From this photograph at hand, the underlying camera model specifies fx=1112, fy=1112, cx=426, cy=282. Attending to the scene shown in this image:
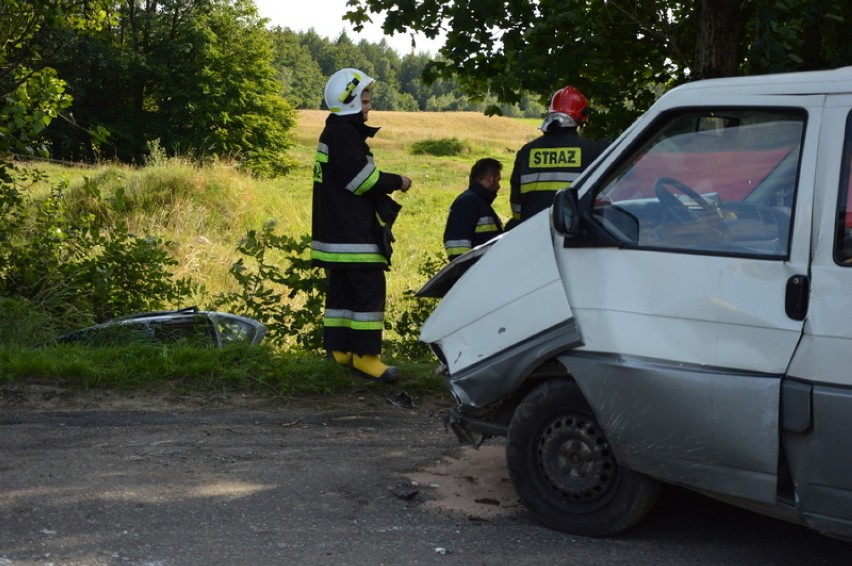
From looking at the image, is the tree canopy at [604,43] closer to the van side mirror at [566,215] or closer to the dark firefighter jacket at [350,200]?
the dark firefighter jacket at [350,200]

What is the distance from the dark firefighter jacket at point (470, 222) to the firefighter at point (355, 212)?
833mm

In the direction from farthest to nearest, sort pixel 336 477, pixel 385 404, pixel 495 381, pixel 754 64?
pixel 754 64, pixel 385 404, pixel 336 477, pixel 495 381

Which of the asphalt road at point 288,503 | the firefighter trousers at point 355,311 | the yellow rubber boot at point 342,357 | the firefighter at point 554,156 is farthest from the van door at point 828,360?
the yellow rubber boot at point 342,357

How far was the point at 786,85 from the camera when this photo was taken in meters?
4.21

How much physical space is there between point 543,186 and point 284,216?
66.4 ft

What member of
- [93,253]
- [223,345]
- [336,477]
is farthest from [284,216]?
[336,477]

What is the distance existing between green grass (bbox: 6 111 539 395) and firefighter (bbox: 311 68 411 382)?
1.21 ft

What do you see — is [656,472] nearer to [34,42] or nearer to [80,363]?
[80,363]

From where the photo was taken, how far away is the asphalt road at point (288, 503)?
447 centimetres

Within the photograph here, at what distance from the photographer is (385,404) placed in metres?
7.10

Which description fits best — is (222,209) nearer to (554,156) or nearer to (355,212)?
(355,212)

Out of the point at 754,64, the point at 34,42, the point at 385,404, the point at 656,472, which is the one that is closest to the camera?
the point at 656,472

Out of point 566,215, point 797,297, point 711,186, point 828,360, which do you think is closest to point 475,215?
point 566,215

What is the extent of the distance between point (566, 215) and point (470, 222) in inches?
135
